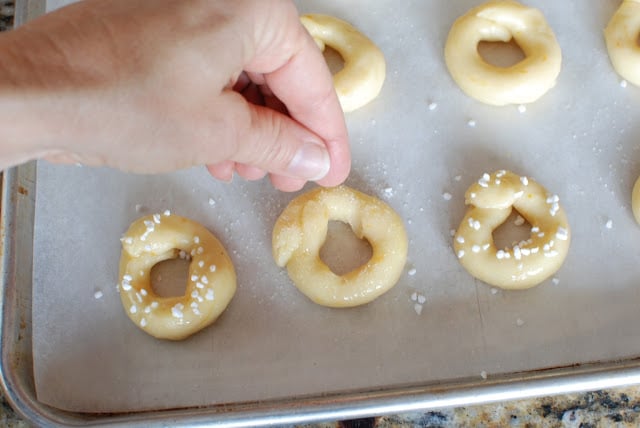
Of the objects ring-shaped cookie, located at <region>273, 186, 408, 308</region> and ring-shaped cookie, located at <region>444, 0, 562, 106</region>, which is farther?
ring-shaped cookie, located at <region>444, 0, 562, 106</region>

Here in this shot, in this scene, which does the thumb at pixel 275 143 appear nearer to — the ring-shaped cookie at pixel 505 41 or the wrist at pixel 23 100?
the wrist at pixel 23 100

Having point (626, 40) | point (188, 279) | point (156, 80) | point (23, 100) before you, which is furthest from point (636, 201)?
point (23, 100)

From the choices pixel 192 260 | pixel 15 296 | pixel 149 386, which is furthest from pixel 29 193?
pixel 149 386

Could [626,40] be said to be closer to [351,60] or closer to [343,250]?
[351,60]

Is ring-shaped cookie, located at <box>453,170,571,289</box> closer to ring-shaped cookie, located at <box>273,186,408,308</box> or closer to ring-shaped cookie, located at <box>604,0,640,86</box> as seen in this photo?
ring-shaped cookie, located at <box>273,186,408,308</box>

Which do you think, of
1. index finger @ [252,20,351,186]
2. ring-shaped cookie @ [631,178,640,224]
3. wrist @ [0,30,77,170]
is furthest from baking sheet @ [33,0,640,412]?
wrist @ [0,30,77,170]

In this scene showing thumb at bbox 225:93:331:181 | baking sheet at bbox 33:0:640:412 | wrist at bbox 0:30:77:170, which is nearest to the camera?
wrist at bbox 0:30:77:170

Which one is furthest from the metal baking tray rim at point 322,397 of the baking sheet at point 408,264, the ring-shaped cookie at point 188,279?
the ring-shaped cookie at point 188,279

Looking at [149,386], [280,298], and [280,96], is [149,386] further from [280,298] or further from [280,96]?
Result: [280,96]
